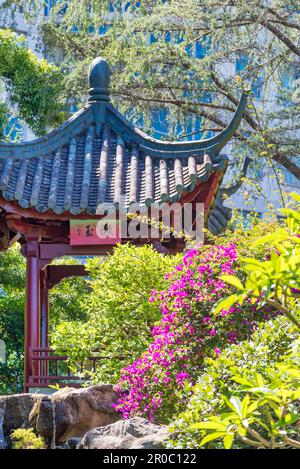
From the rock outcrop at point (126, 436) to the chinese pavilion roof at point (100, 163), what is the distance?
428 cm

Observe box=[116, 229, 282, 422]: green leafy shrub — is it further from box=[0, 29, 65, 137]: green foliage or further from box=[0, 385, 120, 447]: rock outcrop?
box=[0, 29, 65, 137]: green foliage

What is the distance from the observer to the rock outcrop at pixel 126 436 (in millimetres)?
6078

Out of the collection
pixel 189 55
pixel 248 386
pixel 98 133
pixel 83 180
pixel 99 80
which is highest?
pixel 189 55

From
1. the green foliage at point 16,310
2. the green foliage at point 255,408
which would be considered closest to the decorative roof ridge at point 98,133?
the green foliage at point 16,310

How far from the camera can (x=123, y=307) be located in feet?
28.3

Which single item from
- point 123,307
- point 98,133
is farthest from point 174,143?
point 123,307

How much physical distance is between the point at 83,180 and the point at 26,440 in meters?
3.86

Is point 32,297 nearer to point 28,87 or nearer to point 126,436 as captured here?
point 126,436

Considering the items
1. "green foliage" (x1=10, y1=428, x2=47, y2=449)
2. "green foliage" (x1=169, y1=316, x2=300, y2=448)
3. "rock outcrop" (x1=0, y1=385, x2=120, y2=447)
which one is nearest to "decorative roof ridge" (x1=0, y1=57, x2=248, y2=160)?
"rock outcrop" (x1=0, y1=385, x2=120, y2=447)

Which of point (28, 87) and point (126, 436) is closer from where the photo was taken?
point (126, 436)

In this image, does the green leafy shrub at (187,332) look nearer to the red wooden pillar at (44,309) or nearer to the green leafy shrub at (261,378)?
the green leafy shrub at (261,378)

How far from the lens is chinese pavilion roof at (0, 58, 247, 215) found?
10664 mm
